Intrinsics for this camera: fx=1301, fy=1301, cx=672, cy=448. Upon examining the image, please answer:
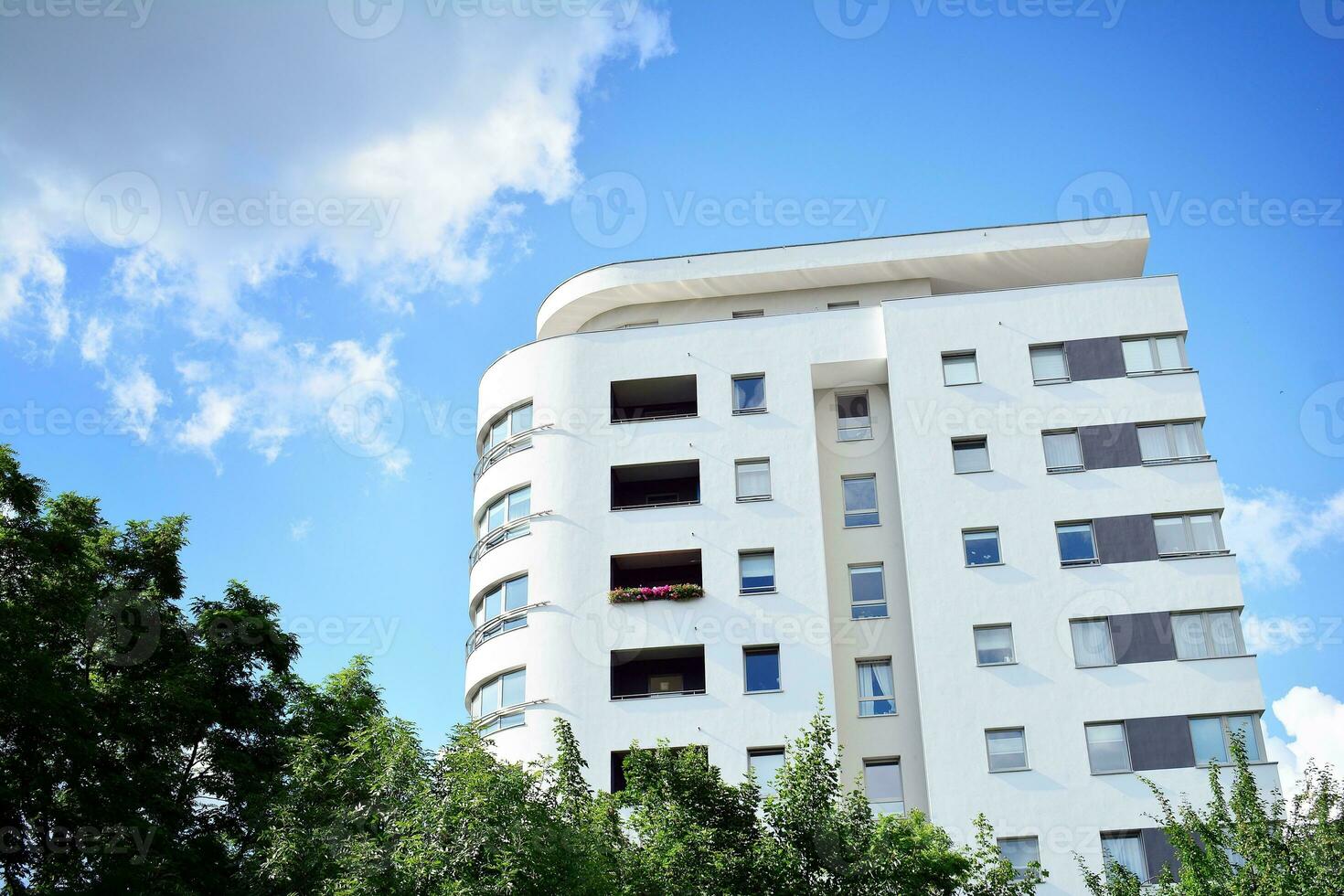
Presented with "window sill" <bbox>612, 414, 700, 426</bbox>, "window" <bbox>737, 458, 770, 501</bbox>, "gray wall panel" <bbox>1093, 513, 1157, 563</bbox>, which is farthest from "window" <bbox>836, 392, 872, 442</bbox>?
"gray wall panel" <bbox>1093, 513, 1157, 563</bbox>

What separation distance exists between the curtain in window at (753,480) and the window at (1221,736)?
14270 millimetres

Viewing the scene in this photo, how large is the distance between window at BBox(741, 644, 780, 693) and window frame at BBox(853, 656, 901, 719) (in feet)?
8.55

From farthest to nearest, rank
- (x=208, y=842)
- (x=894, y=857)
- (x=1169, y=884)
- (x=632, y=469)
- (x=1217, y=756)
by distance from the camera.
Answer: (x=632, y=469), (x=1217, y=756), (x=208, y=842), (x=1169, y=884), (x=894, y=857)

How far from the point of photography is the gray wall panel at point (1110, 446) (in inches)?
1577

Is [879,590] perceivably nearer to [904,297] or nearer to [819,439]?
[819,439]

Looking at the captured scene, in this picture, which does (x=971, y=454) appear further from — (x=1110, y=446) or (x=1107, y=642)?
(x=1107, y=642)

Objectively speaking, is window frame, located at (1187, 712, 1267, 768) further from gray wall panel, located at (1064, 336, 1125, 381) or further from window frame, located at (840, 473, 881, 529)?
window frame, located at (840, 473, 881, 529)

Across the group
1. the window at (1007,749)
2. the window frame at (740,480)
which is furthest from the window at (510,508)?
the window at (1007,749)

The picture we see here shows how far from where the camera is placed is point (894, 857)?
24.5m

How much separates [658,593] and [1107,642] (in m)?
13.3

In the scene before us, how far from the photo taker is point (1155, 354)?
41.5 meters

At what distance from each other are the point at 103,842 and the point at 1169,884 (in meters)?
23.8

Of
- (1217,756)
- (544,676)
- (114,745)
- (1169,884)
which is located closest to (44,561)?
(114,745)

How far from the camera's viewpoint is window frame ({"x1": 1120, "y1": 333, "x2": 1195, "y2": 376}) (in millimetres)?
41250
